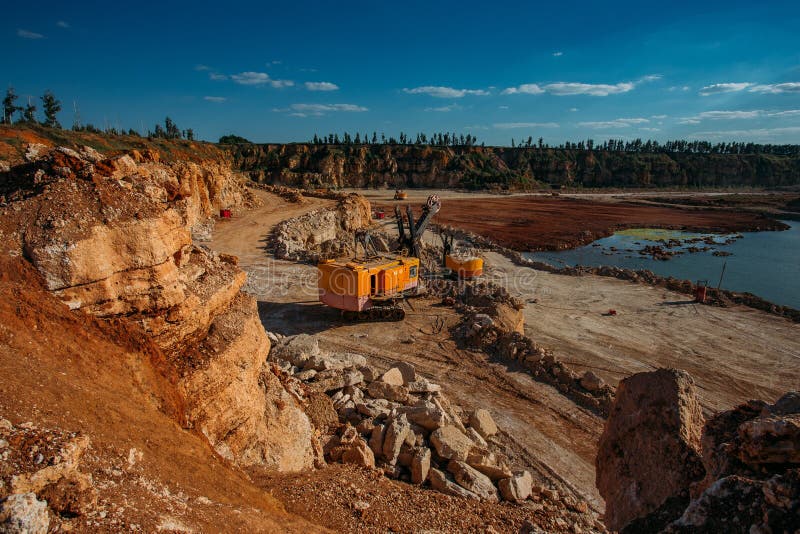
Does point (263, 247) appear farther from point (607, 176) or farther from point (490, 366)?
point (607, 176)

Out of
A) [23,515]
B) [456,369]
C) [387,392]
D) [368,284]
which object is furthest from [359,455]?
[368,284]

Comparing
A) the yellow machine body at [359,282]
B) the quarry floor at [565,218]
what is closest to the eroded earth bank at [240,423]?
the yellow machine body at [359,282]

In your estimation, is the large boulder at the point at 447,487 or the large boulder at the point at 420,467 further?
the large boulder at the point at 420,467

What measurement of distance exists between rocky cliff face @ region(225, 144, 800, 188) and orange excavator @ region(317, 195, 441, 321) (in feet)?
233

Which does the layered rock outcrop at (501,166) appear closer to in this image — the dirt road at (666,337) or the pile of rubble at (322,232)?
the pile of rubble at (322,232)

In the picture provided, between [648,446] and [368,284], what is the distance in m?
10.9

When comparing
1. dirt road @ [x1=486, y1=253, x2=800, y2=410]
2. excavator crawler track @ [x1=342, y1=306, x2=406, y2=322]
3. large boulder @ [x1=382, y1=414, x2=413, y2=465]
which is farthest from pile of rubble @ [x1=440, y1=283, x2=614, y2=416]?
large boulder @ [x1=382, y1=414, x2=413, y2=465]

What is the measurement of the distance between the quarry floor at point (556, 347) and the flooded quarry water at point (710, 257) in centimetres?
1115

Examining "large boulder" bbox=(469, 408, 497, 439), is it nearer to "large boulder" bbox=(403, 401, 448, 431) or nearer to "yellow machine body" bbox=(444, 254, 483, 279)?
"large boulder" bbox=(403, 401, 448, 431)

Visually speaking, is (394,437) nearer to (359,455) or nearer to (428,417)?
(359,455)

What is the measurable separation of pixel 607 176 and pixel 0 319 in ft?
438

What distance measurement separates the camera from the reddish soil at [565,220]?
4780cm

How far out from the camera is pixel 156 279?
505cm

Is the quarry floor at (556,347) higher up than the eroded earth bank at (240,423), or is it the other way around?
the eroded earth bank at (240,423)
